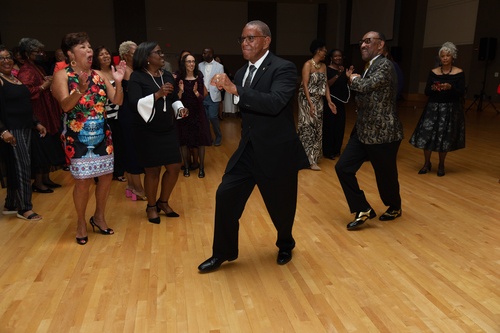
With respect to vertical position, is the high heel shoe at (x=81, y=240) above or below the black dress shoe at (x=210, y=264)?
below

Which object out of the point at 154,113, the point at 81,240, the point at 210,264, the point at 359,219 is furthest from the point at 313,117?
the point at 81,240

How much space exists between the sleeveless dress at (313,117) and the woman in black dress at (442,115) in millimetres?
1268

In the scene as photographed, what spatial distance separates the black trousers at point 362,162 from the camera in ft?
11.2

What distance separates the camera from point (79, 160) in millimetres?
3027

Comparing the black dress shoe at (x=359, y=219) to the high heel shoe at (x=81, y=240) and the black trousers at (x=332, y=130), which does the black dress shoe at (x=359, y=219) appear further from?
the black trousers at (x=332, y=130)

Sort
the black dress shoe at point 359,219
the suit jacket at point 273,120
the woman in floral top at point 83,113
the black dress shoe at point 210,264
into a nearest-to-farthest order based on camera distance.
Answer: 1. the suit jacket at point 273,120
2. the black dress shoe at point 210,264
3. the woman in floral top at point 83,113
4. the black dress shoe at point 359,219

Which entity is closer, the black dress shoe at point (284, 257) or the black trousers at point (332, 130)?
the black dress shoe at point (284, 257)

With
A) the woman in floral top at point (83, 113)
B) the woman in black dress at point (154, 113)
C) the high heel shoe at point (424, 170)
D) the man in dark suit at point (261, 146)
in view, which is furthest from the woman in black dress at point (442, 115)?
the woman in floral top at point (83, 113)

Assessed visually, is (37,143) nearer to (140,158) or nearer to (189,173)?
(140,158)

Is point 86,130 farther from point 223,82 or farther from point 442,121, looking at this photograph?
point 442,121

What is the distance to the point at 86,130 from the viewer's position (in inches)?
119

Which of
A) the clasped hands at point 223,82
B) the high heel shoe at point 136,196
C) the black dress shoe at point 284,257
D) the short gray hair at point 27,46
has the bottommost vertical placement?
the high heel shoe at point 136,196

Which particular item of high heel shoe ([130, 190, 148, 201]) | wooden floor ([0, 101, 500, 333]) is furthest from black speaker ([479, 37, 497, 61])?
high heel shoe ([130, 190, 148, 201])

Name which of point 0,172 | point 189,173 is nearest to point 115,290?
point 0,172
